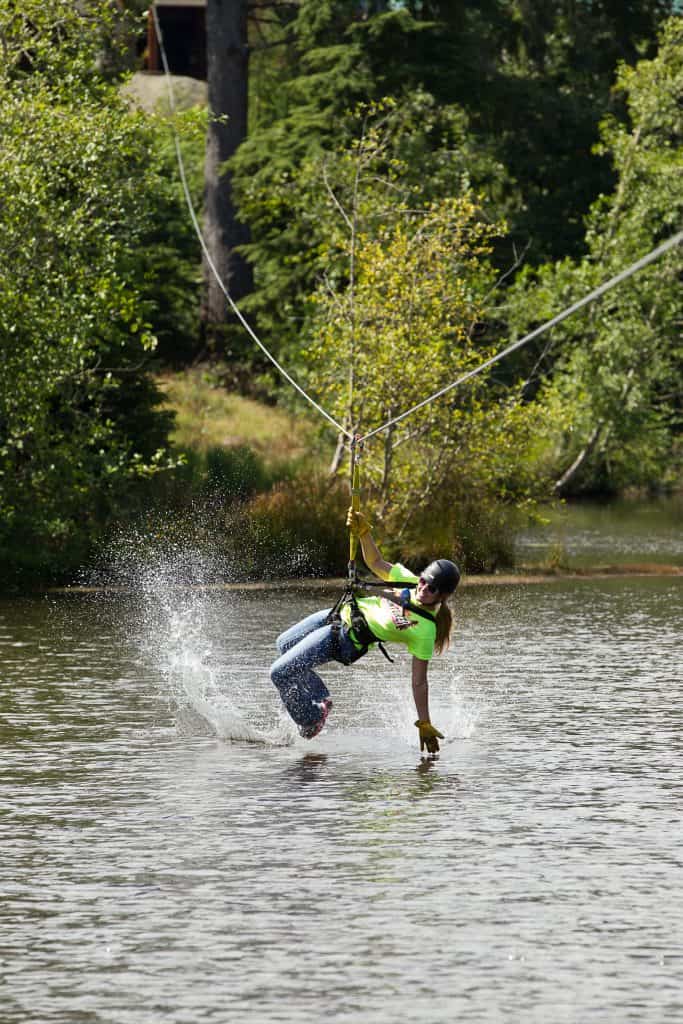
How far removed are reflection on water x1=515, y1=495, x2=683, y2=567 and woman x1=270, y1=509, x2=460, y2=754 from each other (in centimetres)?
1542

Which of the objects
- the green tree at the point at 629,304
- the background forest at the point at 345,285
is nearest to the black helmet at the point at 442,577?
the background forest at the point at 345,285

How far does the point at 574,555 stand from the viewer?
32.1 m

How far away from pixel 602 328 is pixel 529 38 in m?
19.4

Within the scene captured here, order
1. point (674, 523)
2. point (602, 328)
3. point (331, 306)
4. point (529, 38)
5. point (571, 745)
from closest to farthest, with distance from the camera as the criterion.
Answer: point (571, 745) < point (331, 306) < point (674, 523) < point (602, 328) < point (529, 38)

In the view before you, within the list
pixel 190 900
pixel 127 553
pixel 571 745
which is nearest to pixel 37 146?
pixel 127 553

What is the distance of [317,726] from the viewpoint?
1416 centimetres

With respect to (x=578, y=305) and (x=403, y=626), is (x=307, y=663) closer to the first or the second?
(x=403, y=626)

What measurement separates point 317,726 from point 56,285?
13.5 meters

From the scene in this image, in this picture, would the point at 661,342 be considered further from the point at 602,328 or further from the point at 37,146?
the point at 37,146

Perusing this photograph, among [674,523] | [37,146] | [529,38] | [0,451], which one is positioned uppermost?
[529,38]

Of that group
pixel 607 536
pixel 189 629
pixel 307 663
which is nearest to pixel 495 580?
pixel 189 629

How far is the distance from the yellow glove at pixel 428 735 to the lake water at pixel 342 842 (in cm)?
13

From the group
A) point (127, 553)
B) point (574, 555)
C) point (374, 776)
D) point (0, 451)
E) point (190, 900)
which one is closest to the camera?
point (190, 900)

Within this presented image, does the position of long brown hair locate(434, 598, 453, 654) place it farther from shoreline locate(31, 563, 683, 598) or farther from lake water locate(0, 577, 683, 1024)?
Answer: shoreline locate(31, 563, 683, 598)
